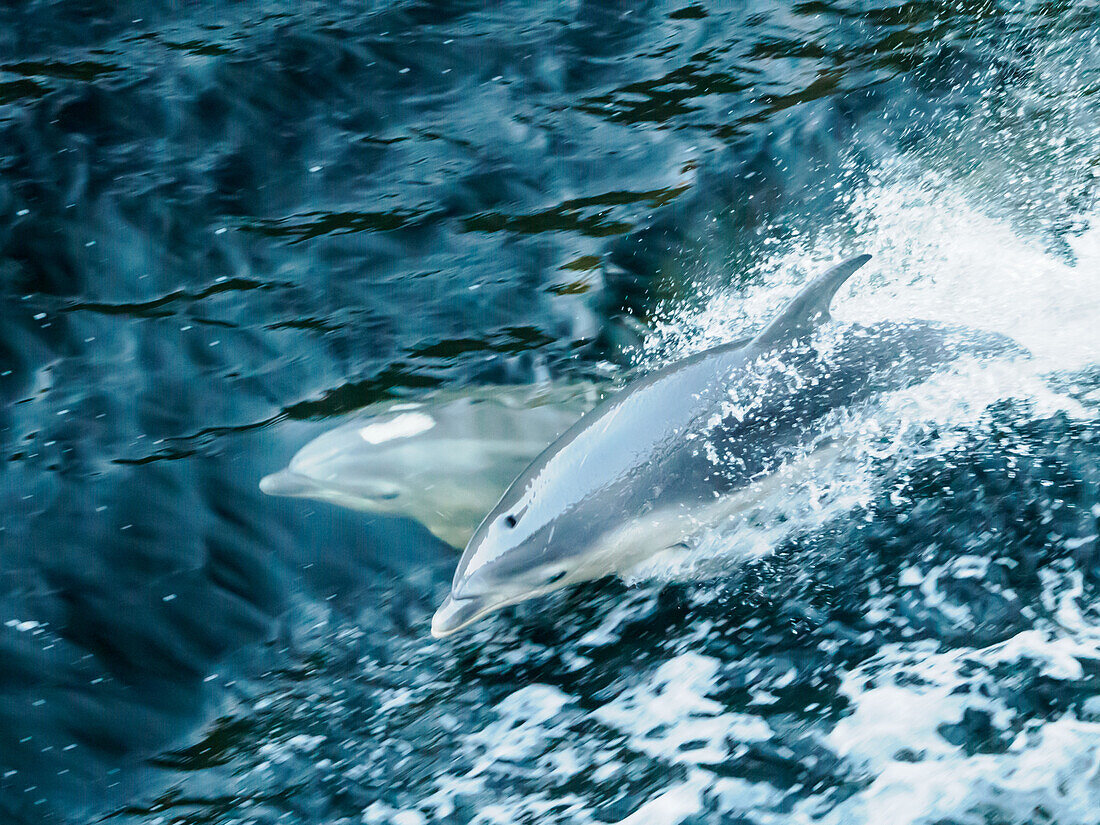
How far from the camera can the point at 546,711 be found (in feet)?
14.0

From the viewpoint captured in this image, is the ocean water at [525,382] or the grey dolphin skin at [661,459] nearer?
the ocean water at [525,382]

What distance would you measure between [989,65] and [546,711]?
657 cm

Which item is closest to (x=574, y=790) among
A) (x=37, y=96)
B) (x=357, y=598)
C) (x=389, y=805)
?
(x=389, y=805)

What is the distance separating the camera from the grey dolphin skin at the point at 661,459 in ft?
15.1

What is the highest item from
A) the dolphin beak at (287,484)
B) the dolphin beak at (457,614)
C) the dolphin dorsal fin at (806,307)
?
the dolphin dorsal fin at (806,307)

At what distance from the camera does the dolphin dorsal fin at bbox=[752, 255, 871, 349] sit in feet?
15.5

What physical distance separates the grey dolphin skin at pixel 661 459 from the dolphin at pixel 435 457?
1.96 ft

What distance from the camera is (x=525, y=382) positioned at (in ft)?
20.2

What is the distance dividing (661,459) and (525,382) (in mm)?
1577

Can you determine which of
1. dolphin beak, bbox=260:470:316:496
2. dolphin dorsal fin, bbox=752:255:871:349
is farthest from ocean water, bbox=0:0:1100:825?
dolphin dorsal fin, bbox=752:255:871:349

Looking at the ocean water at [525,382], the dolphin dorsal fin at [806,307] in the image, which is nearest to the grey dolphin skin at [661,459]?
the dolphin dorsal fin at [806,307]

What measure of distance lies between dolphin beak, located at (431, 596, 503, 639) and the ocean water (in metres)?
0.19

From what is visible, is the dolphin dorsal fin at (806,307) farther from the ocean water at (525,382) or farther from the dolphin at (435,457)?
the dolphin at (435,457)

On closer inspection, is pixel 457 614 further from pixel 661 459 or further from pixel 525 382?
pixel 525 382
